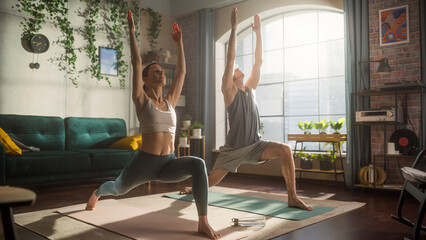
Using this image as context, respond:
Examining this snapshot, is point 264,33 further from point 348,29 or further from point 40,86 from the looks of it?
point 40,86

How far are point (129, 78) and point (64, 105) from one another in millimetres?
1240

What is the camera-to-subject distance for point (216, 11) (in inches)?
263

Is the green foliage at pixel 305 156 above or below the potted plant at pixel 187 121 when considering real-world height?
below

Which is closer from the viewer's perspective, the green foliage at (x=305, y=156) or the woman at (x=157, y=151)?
the woman at (x=157, y=151)

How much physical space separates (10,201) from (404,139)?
416 cm

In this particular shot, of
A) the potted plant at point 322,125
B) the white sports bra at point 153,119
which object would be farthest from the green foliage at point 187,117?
the white sports bra at point 153,119

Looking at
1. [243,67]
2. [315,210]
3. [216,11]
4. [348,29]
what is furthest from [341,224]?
[216,11]

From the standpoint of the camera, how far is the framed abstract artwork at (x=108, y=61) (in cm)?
592

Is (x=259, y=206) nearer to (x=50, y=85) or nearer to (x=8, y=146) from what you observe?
(x=8, y=146)

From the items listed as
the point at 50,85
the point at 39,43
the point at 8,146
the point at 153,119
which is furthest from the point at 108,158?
the point at 153,119

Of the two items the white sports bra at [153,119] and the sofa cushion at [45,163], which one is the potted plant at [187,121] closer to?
the sofa cushion at [45,163]

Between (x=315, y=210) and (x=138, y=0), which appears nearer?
(x=315, y=210)

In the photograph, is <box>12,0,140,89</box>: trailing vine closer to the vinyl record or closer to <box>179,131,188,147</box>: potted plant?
<box>179,131,188,147</box>: potted plant

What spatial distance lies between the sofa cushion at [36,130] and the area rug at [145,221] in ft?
5.71
